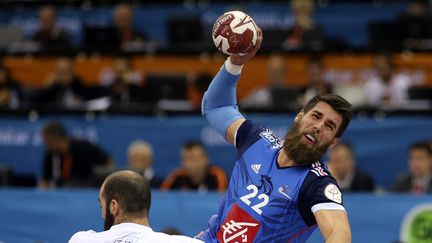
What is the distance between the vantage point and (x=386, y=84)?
13.3 m

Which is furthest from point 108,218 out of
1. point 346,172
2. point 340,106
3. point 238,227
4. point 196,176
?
point 346,172

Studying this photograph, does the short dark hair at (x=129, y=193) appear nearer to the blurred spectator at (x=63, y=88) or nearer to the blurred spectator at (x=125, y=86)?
the blurred spectator at (x=125, y=86)

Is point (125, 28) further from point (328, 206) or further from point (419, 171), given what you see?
Result: point (328, 206)

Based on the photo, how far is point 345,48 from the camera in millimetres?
14148

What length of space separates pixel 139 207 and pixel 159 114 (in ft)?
23.3

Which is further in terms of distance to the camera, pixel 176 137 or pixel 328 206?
pixel 176 137

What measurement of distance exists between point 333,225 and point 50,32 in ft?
40.2

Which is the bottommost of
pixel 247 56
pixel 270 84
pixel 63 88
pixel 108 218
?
pixel 63 88

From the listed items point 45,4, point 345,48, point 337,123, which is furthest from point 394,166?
point 45,4

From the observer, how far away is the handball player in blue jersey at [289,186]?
5.26m

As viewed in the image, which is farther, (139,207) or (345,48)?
(345,48)

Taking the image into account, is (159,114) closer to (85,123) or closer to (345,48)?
(85,123)

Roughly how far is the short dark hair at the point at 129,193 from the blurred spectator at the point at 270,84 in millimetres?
7398

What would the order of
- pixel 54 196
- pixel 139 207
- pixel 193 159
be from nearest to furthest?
pixel 139 207 < pixel 54 196 < pixel 193 159
